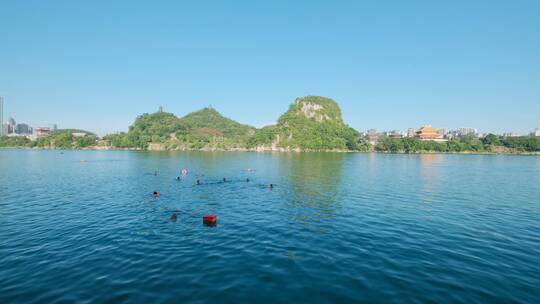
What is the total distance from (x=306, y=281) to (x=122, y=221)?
22.4m

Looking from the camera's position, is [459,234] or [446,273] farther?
[459,234]

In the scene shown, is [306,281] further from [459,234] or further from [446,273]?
[459,234]

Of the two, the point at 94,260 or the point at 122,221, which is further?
the point at 122,221

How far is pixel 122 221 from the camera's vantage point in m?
28.0

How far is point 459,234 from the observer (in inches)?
962

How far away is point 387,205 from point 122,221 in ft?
113

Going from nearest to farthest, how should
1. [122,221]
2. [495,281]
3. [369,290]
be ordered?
[369,290], [495,281], [122,221]

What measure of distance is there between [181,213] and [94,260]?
13.3 metres

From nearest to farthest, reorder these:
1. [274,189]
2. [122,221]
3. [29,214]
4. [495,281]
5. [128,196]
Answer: [495,281] < [122,221] < [29,214] < [128,196] < [274,189]

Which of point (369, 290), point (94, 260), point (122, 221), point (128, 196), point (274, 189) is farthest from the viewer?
point (274, 189)

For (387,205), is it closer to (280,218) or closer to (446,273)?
(280,218)

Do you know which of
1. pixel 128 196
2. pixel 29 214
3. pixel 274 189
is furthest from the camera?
pixel 274 189

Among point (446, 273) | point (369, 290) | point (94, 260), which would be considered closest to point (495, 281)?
point (446, 273)

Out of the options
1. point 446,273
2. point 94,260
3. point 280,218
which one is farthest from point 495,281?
point 94,260
